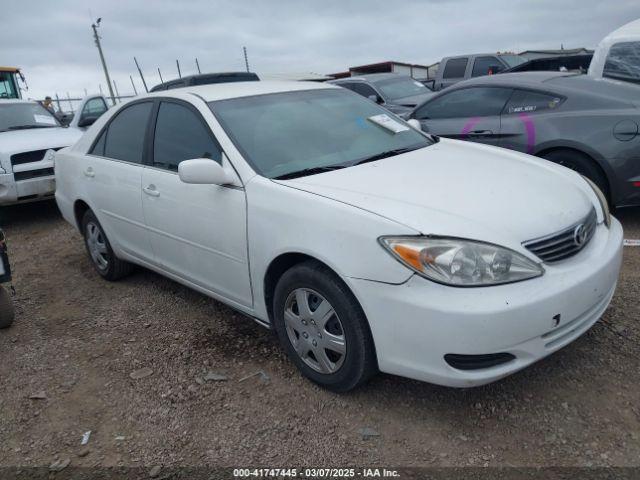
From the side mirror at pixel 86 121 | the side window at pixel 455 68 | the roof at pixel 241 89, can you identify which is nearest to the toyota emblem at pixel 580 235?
the roof at pixel 241 89

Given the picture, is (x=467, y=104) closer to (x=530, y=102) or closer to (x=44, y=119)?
(x=530, y=102)

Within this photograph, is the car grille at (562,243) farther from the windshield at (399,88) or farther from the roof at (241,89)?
the windshield at (399,88)

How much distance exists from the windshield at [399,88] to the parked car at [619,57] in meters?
4.13

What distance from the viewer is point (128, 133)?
3971mm

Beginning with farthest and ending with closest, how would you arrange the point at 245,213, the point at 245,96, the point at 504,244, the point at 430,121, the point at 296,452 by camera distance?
the point at 430,121, the point at 245,96, the point at 245,213, the point at 296,452, the point at 504,244

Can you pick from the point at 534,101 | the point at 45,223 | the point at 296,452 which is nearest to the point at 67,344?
the point at 296,452

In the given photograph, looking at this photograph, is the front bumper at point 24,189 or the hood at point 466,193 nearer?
the hood at point 466,193

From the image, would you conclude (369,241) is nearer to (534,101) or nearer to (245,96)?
(245,96)

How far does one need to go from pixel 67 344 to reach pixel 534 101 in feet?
14.8

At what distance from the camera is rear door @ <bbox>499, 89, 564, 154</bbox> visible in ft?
16.4

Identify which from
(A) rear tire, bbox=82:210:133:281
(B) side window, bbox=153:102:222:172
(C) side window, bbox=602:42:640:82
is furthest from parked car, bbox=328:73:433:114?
(B) side window, bbox=153:102:222:172

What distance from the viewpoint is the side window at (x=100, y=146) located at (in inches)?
167

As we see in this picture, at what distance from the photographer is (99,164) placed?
414cm

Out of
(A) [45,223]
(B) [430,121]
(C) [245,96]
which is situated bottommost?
(A) [45,223]
